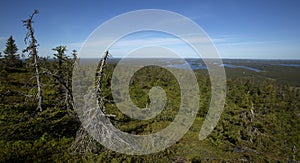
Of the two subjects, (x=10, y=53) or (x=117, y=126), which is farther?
(x=10, y=53)

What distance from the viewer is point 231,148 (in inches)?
718

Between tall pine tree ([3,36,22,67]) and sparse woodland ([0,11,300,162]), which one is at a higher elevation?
tall pine tree ([3,36,22,67])

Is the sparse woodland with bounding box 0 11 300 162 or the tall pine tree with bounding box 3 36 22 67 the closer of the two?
the sparse woodland with bounding box 0 11 300 162

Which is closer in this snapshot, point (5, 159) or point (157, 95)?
point (5, 159)

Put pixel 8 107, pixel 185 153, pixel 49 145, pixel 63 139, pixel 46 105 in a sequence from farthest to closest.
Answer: pixel 46 105 → pixel 8 107 → pixel 185 153 → pixel 63 139 → pixel 49 145

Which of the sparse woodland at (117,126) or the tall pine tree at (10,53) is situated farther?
the tall pine tree at (10,53)

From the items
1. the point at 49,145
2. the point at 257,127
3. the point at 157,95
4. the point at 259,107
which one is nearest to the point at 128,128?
the point at 49,145

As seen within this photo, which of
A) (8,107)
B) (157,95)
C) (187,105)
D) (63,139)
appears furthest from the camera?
(187,105)

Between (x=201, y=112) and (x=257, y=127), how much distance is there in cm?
1069

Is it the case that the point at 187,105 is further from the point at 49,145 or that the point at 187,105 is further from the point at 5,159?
the point at 5,159

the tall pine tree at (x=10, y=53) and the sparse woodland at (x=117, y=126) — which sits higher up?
the tall pine tree at (x=10, y=53)

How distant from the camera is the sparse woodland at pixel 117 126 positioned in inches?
372

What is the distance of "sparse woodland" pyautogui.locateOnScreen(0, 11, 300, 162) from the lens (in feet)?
31.0

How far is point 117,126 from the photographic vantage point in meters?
11.5
